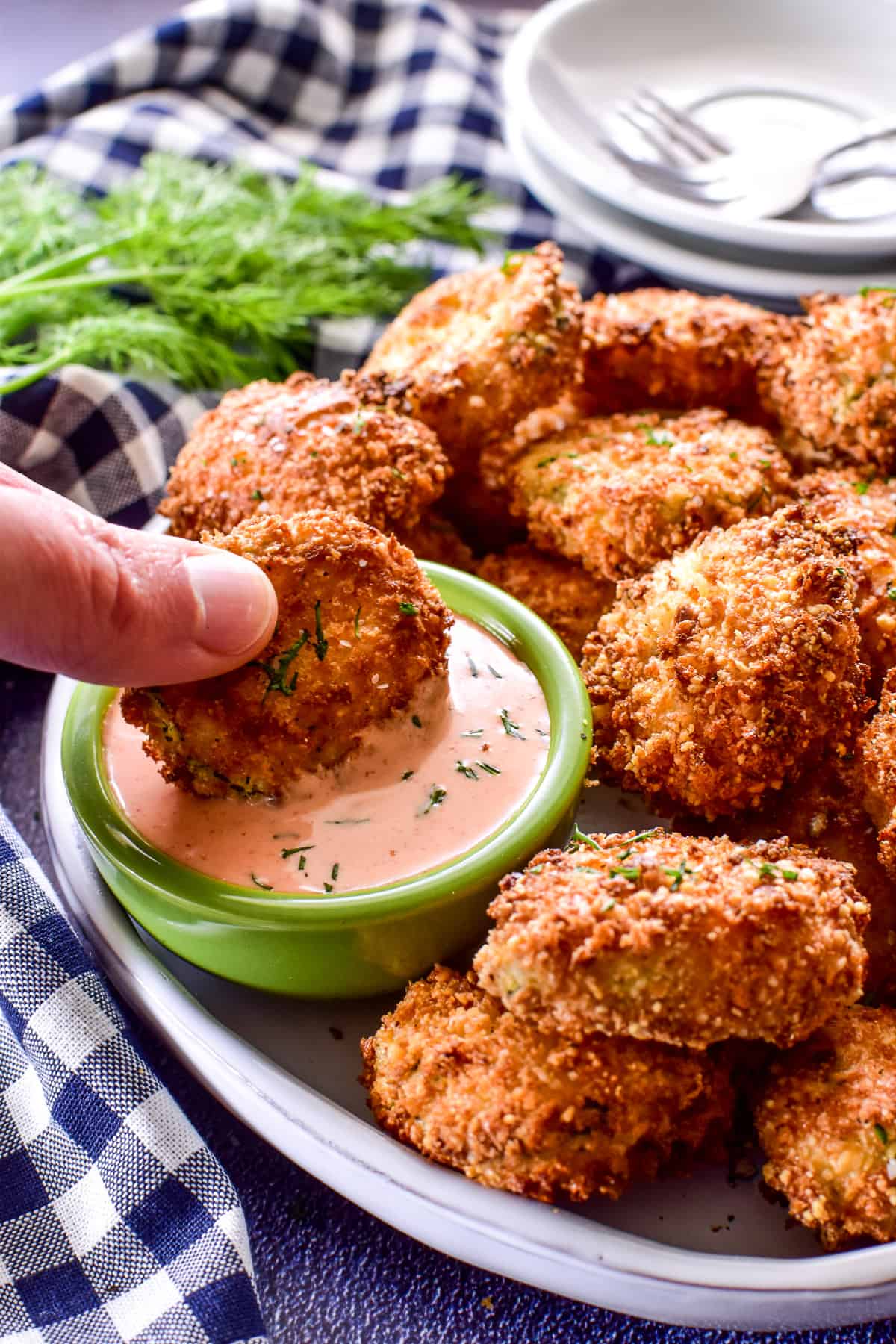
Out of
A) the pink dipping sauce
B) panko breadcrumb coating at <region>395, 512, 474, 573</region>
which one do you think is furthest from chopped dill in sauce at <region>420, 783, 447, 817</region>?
panko breadcrumb coating at <region>395, 512, 474, 573</region>

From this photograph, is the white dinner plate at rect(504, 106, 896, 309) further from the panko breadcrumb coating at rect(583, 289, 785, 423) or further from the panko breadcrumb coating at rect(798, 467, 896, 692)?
the panko breadcrumb coating at rect(798, 467, 896, 692)

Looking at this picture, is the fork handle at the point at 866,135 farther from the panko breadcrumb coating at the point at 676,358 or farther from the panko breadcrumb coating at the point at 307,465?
the panko breadcrumb coating at the point at 307,465

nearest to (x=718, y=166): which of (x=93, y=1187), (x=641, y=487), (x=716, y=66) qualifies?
(x=716, y=66)

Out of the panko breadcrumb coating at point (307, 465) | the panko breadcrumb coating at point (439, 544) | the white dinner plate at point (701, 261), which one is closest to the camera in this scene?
the panko breadcrumb coating at point (307, 465)

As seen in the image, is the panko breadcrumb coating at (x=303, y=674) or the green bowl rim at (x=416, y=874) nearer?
the green bowl rim at (x=416, y=874)

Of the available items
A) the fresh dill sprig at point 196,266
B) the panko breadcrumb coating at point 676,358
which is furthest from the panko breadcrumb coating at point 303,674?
the fresh dill sprig at point 196,266

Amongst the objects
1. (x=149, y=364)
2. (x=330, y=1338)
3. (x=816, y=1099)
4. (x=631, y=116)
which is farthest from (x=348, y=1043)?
(x=631, y=116)

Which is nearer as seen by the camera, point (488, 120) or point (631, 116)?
point (631, 116)

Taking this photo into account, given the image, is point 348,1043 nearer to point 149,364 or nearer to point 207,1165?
point 207,1165
